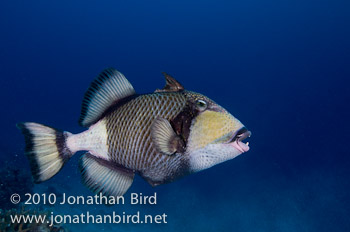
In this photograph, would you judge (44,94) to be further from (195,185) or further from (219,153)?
(219,153)

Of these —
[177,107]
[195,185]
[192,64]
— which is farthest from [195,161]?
[192,64]

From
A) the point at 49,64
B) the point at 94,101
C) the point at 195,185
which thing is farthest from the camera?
the point at 49,64

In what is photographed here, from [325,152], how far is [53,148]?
98.5ft

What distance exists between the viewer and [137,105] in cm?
153

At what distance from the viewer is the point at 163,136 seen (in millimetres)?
1351

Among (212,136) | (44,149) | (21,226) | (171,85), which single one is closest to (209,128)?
(212,136)

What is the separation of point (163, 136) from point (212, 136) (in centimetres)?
30

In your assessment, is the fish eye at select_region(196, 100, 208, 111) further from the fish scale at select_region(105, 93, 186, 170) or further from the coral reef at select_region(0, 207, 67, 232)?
the coral reef at select_region(0, 207, 67, 232)

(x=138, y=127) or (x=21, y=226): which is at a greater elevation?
(x=138, y=127)

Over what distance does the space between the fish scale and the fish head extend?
0.14m

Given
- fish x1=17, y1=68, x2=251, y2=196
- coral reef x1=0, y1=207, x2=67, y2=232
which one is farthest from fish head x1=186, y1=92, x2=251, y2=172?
coral reef x1=0, y1=207, x2=67, y2=232

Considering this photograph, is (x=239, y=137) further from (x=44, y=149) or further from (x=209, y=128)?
(x=44, y=149)

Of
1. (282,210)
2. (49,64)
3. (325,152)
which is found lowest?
(325,152)

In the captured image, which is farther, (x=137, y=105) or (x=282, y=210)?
(x=282, y=210)
